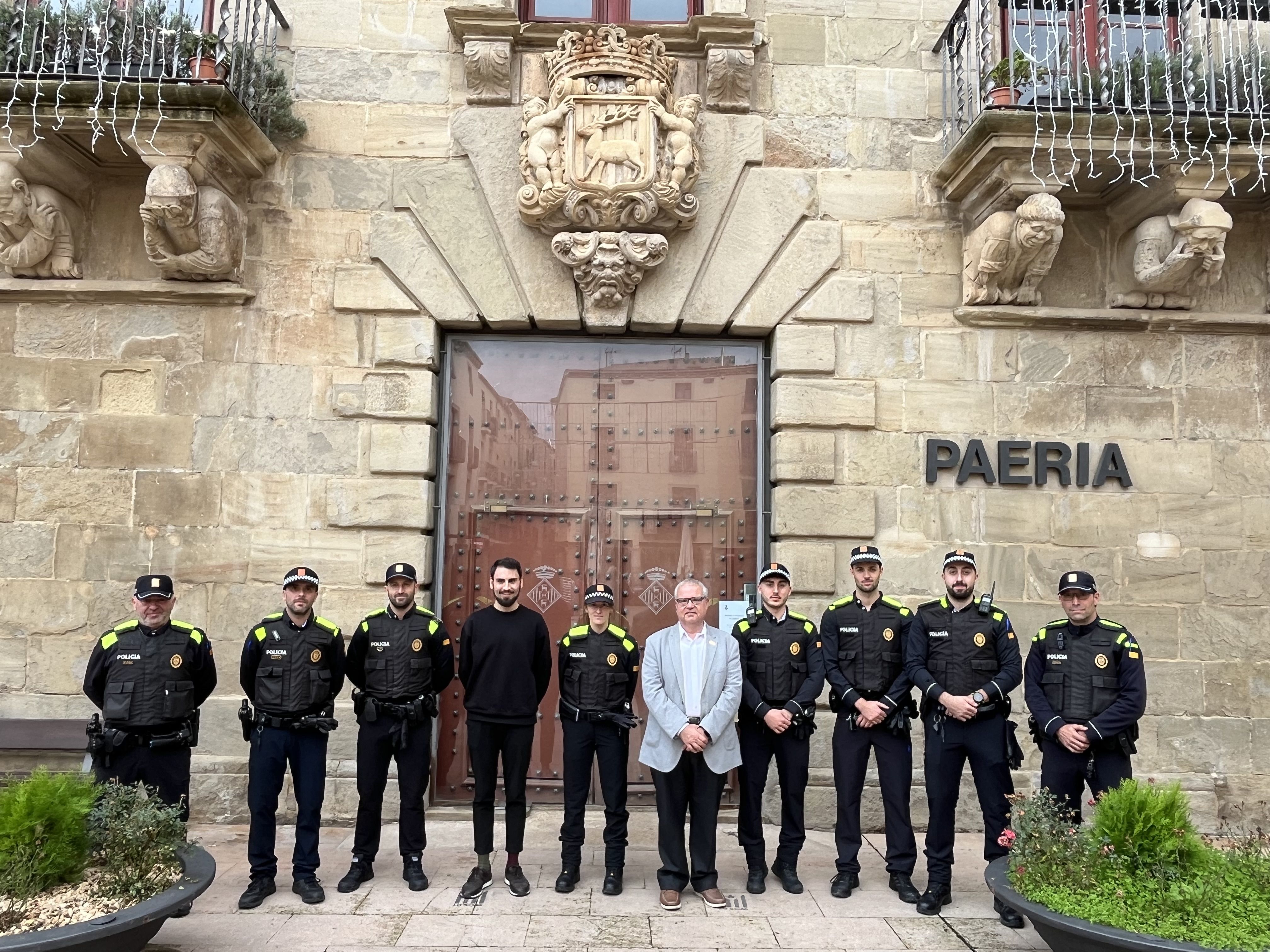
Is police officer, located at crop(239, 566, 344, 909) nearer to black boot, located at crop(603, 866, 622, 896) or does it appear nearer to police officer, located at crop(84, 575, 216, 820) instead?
police officer, located at crop(84, 575, 216, 820)

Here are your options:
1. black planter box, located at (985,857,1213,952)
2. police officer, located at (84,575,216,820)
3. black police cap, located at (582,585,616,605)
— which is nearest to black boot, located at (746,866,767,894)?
black planter box, located at (985,857,1213,952)

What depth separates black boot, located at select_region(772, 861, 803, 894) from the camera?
5652 millimetres

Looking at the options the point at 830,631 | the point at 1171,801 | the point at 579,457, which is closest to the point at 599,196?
the point at 579,457

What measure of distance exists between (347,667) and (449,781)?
78.2 inches

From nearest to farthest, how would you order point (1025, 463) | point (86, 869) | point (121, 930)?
point (121, 930), point (86, 869), point (1025, 463)

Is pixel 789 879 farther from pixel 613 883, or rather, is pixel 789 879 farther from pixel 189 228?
pixel 189 228

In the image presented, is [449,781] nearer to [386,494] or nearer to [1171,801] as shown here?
[386,494]

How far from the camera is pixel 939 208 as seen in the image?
771cm

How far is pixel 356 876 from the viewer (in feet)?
18.5

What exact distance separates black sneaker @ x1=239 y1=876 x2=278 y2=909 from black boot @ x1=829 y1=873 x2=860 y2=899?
3.20 metres

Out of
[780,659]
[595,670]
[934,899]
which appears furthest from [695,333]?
[934,899]

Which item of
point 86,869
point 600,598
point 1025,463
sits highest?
point 1025,463

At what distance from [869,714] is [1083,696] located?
1184 millimetres

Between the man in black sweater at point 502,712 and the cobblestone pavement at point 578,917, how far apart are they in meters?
0.26
